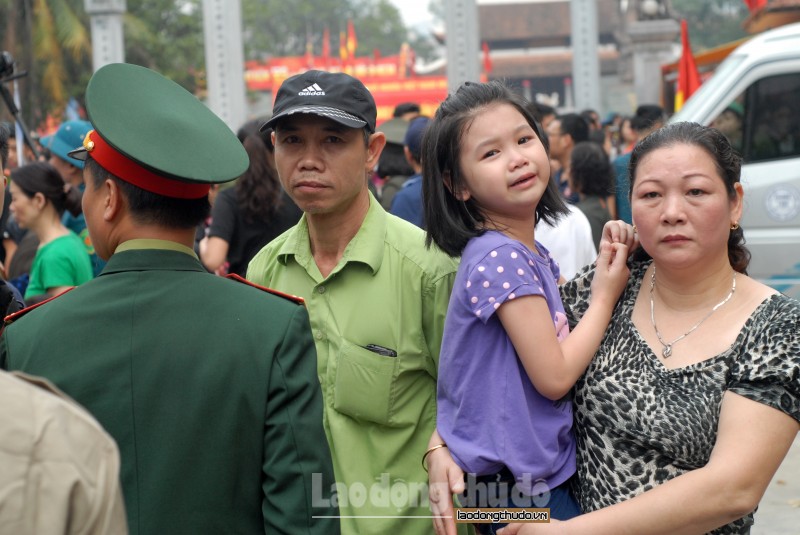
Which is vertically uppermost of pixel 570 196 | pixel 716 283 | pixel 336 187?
pixel 336 187

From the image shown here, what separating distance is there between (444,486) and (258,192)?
3117mm

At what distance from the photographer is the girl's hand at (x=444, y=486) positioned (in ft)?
7.15

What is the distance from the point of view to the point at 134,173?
1967 mm

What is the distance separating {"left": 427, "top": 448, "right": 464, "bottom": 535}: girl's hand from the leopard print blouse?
10.6 inches

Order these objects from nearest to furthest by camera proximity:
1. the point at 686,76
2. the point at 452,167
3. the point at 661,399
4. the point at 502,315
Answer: the point at 661,399 → the point at 502,315 → the point at 452,167 → the point at 686,76

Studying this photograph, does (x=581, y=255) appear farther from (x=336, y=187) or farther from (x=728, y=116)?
(x=728, y=116)

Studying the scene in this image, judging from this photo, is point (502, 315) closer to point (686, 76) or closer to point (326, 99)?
point (326, 99)

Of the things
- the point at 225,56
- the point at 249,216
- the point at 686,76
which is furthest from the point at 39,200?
the point at 225,56

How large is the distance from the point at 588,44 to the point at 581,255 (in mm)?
9923

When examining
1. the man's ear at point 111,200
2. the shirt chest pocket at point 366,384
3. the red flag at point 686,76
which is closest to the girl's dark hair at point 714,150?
the shirt chest pocket at point 366,384

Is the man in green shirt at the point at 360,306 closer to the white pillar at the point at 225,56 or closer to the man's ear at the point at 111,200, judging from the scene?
the man's ear at the point at 111,200

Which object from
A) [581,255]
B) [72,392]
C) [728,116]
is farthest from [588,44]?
[72,392]

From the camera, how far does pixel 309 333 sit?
2.05 m

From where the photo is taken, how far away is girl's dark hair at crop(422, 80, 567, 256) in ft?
7.66
